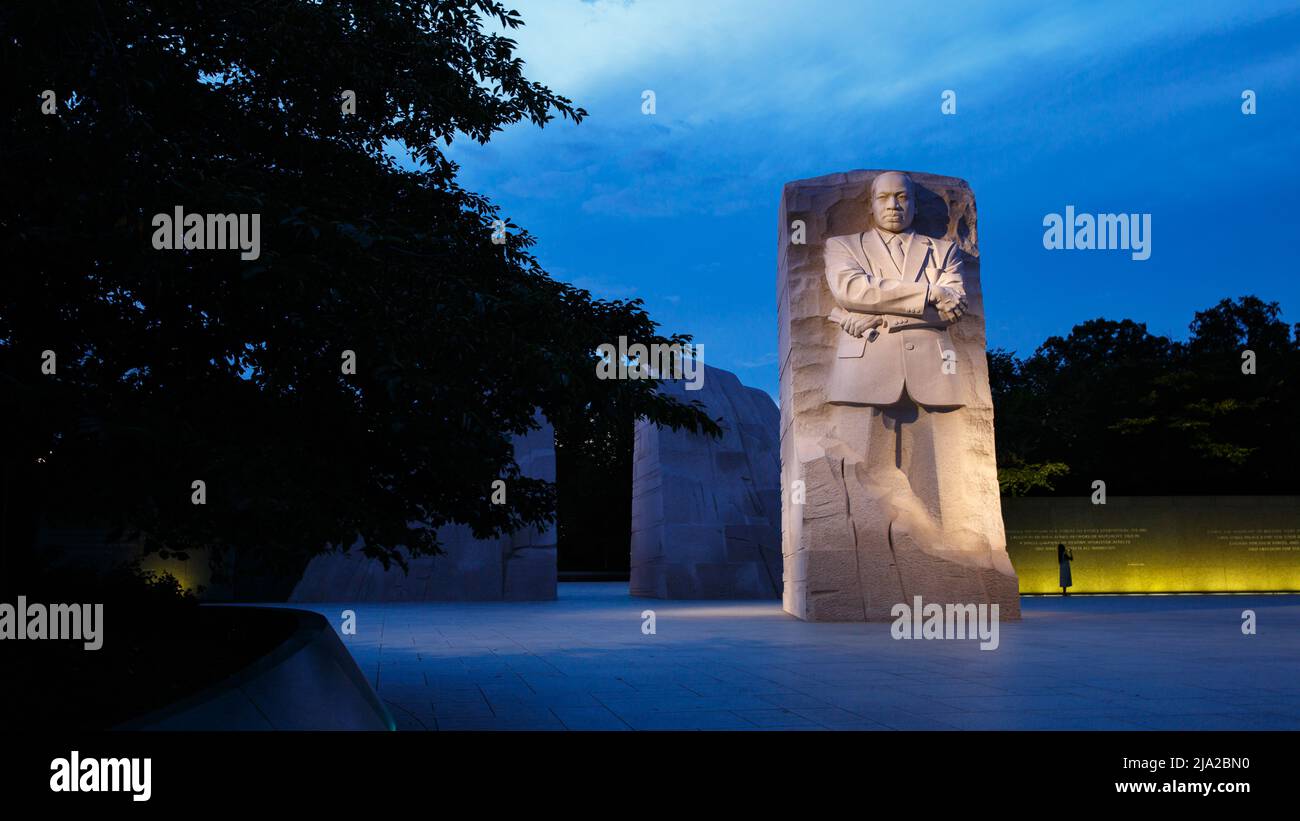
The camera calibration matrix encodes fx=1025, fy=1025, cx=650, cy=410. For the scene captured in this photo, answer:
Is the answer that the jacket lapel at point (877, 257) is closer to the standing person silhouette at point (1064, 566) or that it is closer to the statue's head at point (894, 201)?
the statue's head at point (894, 201)

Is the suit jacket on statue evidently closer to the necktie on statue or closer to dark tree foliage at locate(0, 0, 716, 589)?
the necktie on statue

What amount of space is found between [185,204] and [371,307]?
2.91ft

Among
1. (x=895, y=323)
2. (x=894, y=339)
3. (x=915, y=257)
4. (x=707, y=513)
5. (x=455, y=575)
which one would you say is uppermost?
(x=915, y=257)

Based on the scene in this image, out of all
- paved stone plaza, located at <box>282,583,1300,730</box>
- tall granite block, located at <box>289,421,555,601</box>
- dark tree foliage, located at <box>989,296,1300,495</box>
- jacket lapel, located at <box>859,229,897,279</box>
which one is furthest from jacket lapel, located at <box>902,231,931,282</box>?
dark tree foliage, located at <box>989,296,1300,495</box>

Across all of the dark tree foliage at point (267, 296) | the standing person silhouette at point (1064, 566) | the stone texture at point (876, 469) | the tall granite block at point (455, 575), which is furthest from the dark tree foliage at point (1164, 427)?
the dark tree foliage at point (267, 296)

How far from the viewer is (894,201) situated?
16.3 meters

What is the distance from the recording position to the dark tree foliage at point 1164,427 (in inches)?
1506

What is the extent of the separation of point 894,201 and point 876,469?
4.27 meters

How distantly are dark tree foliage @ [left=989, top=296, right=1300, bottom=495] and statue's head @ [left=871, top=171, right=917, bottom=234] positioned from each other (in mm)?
21863

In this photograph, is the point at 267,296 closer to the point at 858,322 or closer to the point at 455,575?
the point at 858,322

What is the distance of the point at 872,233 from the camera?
1647 centimetres

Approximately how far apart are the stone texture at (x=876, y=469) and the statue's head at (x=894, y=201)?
15.3 inches

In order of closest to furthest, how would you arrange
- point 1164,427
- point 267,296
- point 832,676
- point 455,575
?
point 267,296 → point 832,676 → point 455,575 → point 1164,427

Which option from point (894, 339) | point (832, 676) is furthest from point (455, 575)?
point (832, 676)
